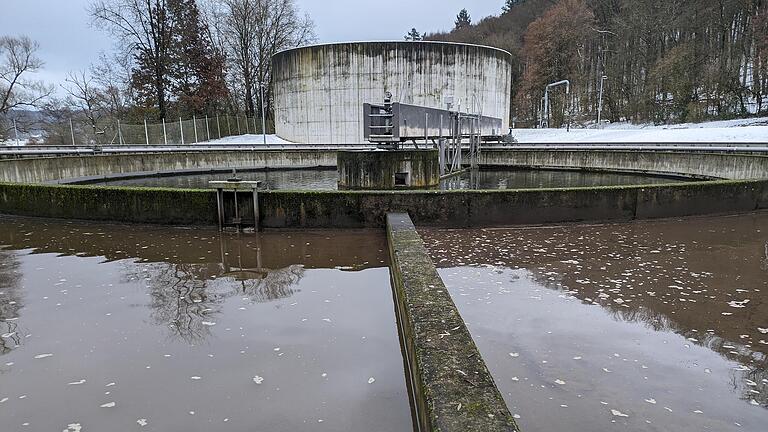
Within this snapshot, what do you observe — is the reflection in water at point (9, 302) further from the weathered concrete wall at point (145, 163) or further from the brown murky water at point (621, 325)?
the weathered concrete wall at point (145, 163)

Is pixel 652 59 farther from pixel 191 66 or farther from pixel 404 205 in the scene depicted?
pixel 404 205

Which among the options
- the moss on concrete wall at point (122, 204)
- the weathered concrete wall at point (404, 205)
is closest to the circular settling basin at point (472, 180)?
the weathered concrete wall at point (404, 205)

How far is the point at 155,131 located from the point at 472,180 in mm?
23416

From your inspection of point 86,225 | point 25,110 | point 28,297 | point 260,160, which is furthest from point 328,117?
point 25,110

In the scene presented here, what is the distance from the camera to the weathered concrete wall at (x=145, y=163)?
17.2 meters

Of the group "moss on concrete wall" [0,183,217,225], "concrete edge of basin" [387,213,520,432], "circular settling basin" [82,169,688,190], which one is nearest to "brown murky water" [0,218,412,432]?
"concrete edge of basin" [387,213,520,432]

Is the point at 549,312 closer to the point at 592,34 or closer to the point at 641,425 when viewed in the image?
the point at 641,425

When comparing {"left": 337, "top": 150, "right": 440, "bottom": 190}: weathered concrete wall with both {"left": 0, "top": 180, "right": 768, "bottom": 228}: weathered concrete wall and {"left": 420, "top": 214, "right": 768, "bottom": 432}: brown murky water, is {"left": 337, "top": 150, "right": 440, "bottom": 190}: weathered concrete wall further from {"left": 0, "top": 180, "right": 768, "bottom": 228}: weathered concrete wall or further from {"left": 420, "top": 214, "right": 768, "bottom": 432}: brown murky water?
{"left": 420, "top": 214, "right": 768, "bottom": 432}: brown murky water

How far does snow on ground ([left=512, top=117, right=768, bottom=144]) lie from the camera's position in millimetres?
22406

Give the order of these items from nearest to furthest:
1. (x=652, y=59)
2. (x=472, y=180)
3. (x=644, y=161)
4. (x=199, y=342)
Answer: (x=199, y=342)
(x=472, y=180)
(x=644, y=161)
(x=652, y=59)

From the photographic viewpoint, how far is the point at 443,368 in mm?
3043

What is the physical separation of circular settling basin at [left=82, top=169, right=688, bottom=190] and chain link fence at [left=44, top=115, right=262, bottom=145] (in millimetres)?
11809

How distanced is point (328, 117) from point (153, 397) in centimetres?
2728

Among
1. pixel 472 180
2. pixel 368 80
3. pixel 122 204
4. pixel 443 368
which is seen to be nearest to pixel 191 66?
pixel 368 80
